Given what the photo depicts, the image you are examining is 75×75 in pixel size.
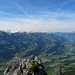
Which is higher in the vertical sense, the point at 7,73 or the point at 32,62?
the point at 32,62

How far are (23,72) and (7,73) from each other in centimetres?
966

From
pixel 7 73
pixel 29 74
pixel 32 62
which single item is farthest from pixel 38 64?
pixel 7 73

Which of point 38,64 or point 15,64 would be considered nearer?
point 38,64

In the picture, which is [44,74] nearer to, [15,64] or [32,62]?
[32,62]

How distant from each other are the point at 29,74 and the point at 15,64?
13.6 metres

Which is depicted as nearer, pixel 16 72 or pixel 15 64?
pixel 16 72

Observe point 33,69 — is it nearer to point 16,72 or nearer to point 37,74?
point 37,74

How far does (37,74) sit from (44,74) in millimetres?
4585

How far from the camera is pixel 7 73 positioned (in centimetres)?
7344

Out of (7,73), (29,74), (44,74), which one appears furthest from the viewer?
(7,73)

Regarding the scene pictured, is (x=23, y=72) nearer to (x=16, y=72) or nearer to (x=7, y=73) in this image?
(x=16, y=72)

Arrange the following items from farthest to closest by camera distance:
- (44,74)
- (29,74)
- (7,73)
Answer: (7,73) < (44,74) < (29,74)

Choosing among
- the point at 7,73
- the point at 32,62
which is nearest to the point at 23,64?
the point at 32,62

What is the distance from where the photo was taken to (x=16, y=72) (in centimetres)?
6938
